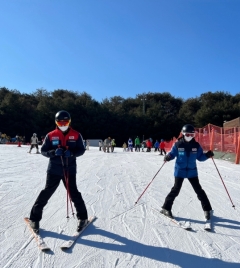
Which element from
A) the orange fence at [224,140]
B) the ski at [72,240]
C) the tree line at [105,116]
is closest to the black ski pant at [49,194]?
the ski at [72,240]

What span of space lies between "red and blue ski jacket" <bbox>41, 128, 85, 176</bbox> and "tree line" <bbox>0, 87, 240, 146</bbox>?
169ft

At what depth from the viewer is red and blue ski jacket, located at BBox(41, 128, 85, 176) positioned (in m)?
4.07

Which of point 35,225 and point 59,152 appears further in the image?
point 35,225

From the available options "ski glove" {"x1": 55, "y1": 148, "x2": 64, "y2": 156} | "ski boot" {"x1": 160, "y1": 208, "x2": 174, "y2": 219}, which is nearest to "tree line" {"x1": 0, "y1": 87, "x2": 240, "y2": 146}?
"ski boot" {"x1": 160, "y1": 208, "x2": 174, "y2": 219}

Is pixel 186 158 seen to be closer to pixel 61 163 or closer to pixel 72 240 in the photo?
pixel 61 163

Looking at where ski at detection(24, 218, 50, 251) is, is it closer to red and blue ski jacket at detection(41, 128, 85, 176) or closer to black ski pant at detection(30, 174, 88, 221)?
black ski pant at detection(30, 174, 88, 221)

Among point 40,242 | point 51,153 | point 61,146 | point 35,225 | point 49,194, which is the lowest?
point 40,242

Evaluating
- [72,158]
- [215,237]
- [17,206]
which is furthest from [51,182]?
[215,237]

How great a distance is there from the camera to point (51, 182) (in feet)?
13.4

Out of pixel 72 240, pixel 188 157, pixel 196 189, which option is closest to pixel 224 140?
pixel 196 189

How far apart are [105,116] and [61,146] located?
182 ft

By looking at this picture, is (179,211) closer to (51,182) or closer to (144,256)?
(144,256)

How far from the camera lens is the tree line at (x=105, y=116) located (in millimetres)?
54000

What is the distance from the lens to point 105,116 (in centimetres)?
5931
